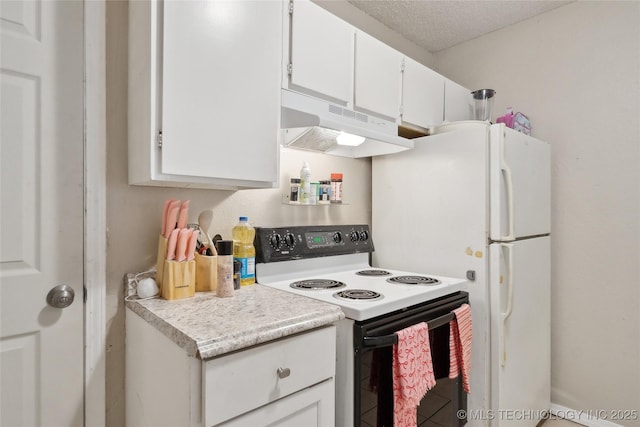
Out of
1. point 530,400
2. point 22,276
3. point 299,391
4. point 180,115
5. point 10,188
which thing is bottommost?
point 530,400

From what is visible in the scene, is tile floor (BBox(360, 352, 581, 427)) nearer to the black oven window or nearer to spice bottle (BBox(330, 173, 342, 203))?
the black oven window

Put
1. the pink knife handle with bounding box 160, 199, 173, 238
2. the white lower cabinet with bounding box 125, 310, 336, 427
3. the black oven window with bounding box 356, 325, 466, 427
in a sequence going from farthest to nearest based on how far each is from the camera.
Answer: the pink knife handle with bounding box 160, 199, 173, 238 → the black oven window with bounding box 356, 325, 466, 427 → the white lower cabinet with bounding box 125, 310, 336, 427

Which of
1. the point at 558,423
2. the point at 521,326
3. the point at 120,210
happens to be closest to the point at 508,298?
the point at 521,326

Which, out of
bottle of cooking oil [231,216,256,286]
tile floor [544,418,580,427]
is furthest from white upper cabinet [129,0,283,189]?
tile floor [544,418,580,427]

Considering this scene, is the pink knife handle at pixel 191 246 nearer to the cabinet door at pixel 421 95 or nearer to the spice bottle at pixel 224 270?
the spice bottle at pixel 224 270

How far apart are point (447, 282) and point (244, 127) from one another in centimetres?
122

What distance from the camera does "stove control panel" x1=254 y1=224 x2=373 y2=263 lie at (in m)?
1.65

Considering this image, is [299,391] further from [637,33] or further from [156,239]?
[637,33]

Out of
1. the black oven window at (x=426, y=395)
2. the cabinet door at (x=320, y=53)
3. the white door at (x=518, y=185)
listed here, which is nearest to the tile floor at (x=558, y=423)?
the black oven window at (x=426, y=395)

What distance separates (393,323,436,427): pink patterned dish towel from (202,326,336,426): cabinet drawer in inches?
10.7

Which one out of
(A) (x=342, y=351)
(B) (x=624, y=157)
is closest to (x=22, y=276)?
(A) (x=342, y=351)

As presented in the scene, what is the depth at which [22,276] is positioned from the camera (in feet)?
3.69

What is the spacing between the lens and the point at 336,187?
2.02m

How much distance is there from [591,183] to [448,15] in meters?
1.48
